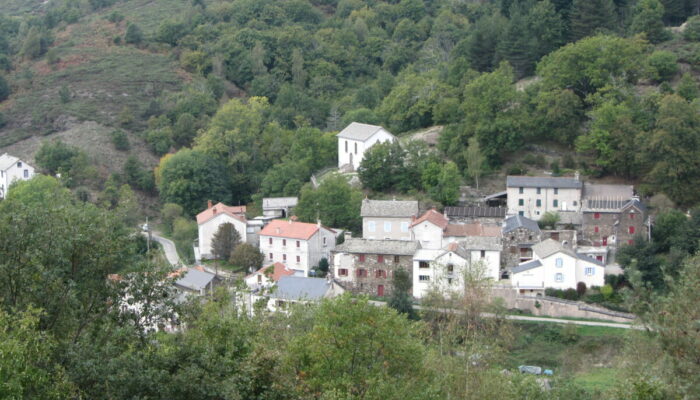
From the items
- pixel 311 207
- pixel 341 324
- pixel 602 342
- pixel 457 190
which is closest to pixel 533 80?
pixel 457 190

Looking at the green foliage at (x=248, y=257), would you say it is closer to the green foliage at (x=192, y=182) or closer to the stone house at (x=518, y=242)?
the green foliage at (x=192, y=182)

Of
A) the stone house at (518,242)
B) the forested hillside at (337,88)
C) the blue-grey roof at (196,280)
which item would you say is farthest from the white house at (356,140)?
the blue-grey roof at (196,280)

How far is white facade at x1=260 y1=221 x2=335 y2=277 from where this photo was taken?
40062mm

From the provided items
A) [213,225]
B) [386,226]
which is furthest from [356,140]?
[213,225]

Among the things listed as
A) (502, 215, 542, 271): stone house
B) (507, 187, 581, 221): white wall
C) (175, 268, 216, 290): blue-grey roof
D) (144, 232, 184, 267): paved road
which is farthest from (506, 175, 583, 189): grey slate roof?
(144, 232, 184, 267): paved road

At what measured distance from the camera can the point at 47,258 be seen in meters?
15.5

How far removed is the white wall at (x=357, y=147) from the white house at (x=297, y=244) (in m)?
7.46

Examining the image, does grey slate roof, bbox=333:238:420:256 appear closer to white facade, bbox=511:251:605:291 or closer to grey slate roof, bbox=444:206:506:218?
grey slate roof, bbox=444:206:506:218

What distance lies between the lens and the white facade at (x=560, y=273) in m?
36.0

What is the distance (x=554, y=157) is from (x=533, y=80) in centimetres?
780

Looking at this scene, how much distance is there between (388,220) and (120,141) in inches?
891

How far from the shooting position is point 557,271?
36094 mm

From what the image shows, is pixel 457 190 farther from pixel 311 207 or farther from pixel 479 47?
pixel 479 47

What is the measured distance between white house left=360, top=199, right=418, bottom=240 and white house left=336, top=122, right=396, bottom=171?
7.14m
